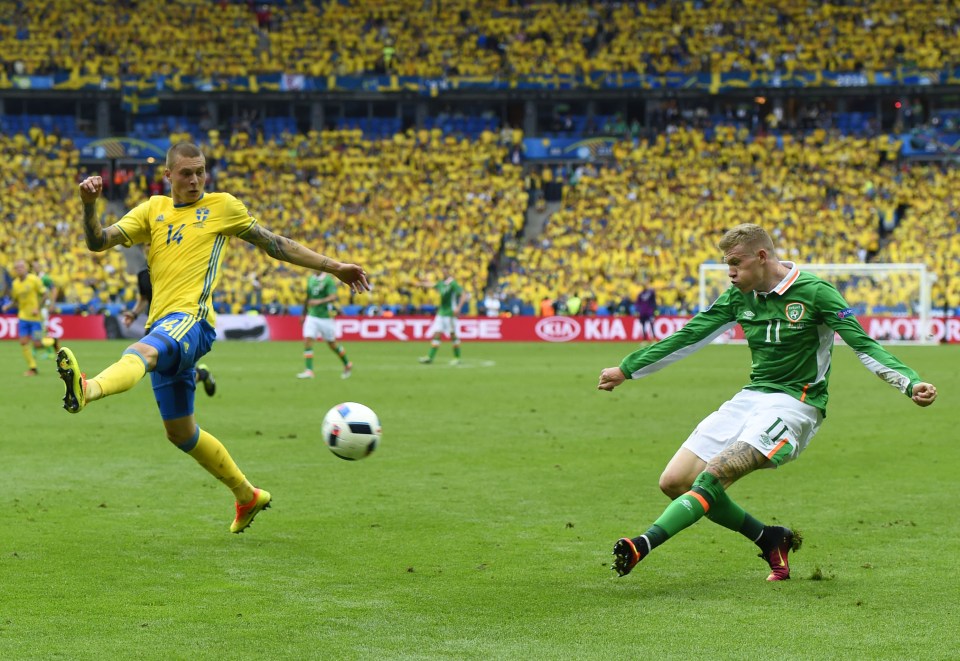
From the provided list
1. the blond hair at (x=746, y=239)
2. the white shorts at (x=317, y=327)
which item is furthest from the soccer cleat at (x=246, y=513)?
the white shorts at (x=317, y=327)

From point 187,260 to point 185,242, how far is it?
0.43 feet

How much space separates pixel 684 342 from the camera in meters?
7.34

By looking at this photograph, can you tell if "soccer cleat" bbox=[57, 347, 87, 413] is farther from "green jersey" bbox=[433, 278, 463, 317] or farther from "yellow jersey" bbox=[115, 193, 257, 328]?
"green jersey" bbox=[433, 278, 463, 317]

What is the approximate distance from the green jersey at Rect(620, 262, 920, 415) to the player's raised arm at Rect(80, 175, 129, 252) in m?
3.44

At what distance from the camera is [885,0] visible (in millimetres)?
55375

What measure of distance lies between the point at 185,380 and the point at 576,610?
10.4ft

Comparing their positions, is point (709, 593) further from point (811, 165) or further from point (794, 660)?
point (811, 165)

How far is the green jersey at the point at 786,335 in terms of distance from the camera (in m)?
7.05

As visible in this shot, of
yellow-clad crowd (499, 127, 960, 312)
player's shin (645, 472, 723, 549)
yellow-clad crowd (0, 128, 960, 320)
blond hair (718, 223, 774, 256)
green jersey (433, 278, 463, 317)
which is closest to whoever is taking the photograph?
player's shin (645, 472, 723, 549)

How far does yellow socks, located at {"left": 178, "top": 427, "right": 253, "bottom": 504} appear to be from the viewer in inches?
332

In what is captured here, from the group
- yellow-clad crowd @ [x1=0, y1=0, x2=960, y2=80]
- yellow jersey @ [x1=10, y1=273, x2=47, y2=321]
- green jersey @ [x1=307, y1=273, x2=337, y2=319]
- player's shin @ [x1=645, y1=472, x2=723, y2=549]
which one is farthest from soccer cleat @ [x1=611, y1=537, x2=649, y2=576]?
yellow-clad crowd @ [x1=0, y1=0, x2=960, y2=80]

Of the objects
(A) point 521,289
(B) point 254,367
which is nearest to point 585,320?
(A) point 521,289

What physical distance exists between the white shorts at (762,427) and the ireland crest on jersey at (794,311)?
440mm

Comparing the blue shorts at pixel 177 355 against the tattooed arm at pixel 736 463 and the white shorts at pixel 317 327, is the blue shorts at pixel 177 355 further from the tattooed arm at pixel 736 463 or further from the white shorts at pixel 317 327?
the white shorts at pixel 317 327
